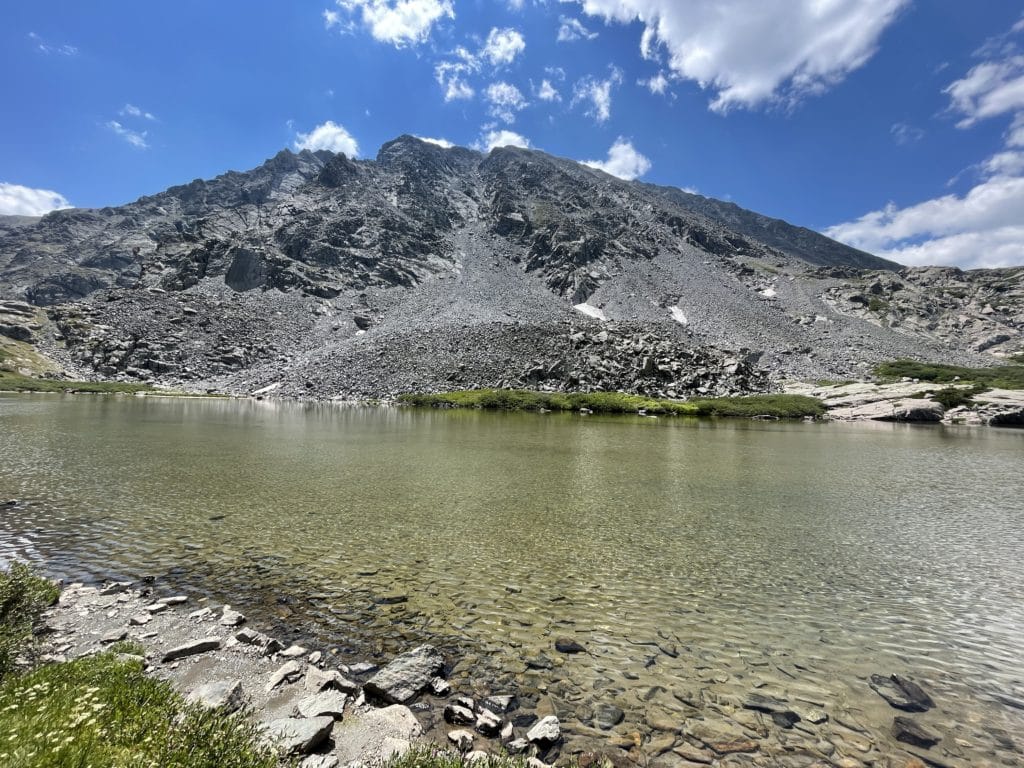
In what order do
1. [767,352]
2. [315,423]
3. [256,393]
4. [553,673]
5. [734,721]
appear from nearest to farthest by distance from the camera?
[734,721] < [553,673] < [315,423] < [256,393] < [767,352]

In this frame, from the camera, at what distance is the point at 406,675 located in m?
7.82

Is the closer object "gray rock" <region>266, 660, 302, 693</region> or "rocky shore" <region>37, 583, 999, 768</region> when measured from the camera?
"rocky shore" <region>37, 583, 999, 768</region>

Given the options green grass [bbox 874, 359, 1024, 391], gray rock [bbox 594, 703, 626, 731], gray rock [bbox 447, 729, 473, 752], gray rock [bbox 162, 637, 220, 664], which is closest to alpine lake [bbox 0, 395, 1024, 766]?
gray rock [bbox 594, 703, 626, 731]

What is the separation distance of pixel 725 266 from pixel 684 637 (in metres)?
198

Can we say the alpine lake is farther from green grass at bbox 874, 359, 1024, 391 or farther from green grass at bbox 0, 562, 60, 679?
green grass at bbox 874, 359, 1024, 391

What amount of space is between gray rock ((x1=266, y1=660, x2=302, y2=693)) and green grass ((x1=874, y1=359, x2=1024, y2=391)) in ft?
407

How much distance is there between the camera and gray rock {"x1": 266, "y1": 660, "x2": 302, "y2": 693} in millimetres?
7403

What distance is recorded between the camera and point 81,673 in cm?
646

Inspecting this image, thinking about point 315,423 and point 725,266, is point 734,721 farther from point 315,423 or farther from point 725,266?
point 725,266

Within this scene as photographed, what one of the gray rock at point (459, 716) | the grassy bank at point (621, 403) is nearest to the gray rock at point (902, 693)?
the gray rock at point (459, 716)

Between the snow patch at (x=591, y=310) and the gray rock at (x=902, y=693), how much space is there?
133 m

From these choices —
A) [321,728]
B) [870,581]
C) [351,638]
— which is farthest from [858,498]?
[321,728]

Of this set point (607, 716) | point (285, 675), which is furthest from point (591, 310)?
point (285, 675)

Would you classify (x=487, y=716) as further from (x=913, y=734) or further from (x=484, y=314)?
(x=484, y=314)
